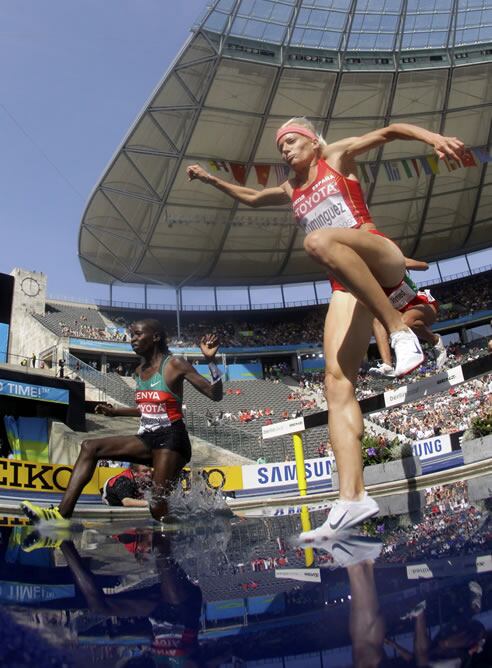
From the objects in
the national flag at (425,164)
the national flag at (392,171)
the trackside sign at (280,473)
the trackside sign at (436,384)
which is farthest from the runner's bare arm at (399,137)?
the national flag at (392,171)

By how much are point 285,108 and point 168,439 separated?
22.4 metres

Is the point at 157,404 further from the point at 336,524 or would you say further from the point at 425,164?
the point at 425,164

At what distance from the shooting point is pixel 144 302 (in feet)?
122

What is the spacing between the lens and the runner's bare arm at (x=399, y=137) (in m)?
2.40

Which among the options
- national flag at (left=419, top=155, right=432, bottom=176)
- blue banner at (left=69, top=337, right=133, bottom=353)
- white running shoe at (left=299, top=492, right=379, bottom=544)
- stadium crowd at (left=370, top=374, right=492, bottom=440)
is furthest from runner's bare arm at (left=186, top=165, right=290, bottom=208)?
blue banner at (left=69, top=337, right=133, bottom=353)

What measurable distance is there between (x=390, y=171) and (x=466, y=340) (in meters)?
15.2

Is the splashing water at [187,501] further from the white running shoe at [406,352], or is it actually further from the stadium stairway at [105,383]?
the stadium stairway at [105,383]

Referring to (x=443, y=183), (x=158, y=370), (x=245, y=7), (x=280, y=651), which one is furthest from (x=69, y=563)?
(x=443, y=183)

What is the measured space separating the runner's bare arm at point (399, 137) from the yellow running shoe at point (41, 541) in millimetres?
2464

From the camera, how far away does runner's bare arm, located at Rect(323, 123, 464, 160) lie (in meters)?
2.40

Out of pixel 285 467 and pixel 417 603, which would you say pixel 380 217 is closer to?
pixel 285 467

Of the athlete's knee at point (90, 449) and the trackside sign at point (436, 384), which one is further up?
the trackside sign at point (436, 384)

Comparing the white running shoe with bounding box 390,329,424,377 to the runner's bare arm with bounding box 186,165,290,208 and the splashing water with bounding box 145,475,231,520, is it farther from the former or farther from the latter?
the splashing water with bounding box 145,475,231,520

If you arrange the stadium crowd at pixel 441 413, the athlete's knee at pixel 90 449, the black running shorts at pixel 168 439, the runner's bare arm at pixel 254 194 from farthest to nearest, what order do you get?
the stadium crowd at pixel 441 413, the black running shorts at pixel 168 439, the athlete's knee at pixel 90 449, the runner's bare arm at pixel 254 194
